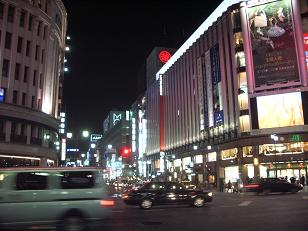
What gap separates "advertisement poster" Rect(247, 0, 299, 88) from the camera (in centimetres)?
5709

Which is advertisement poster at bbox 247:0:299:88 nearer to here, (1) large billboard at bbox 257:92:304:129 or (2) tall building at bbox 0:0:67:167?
(1) large billboard at bbox 257:92:304:129

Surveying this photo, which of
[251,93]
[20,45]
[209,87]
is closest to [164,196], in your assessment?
[20,45]

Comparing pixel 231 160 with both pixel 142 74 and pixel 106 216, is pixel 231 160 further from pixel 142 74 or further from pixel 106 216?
pixel 142 74

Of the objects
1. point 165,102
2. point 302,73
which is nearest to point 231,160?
point 302,73

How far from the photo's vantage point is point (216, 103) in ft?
226

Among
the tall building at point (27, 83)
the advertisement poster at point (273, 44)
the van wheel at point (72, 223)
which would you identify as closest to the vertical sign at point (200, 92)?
the advertisement poster at point (273, 44)

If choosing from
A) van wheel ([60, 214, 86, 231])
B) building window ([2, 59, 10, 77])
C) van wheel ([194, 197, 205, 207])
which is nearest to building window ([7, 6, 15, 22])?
building window ([2, 59, 10, 77])

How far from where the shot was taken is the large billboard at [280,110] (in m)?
56.6

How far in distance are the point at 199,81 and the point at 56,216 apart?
65.8m

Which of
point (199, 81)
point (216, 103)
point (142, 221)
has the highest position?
point (199, 81)

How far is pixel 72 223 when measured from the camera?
42.2ft

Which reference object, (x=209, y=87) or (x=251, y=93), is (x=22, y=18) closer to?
(x=251, y=93)

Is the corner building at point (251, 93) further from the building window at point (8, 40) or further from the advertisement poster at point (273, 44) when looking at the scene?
the building window at point (8, 40)

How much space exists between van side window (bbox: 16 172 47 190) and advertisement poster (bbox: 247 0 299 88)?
5004 centimetres
